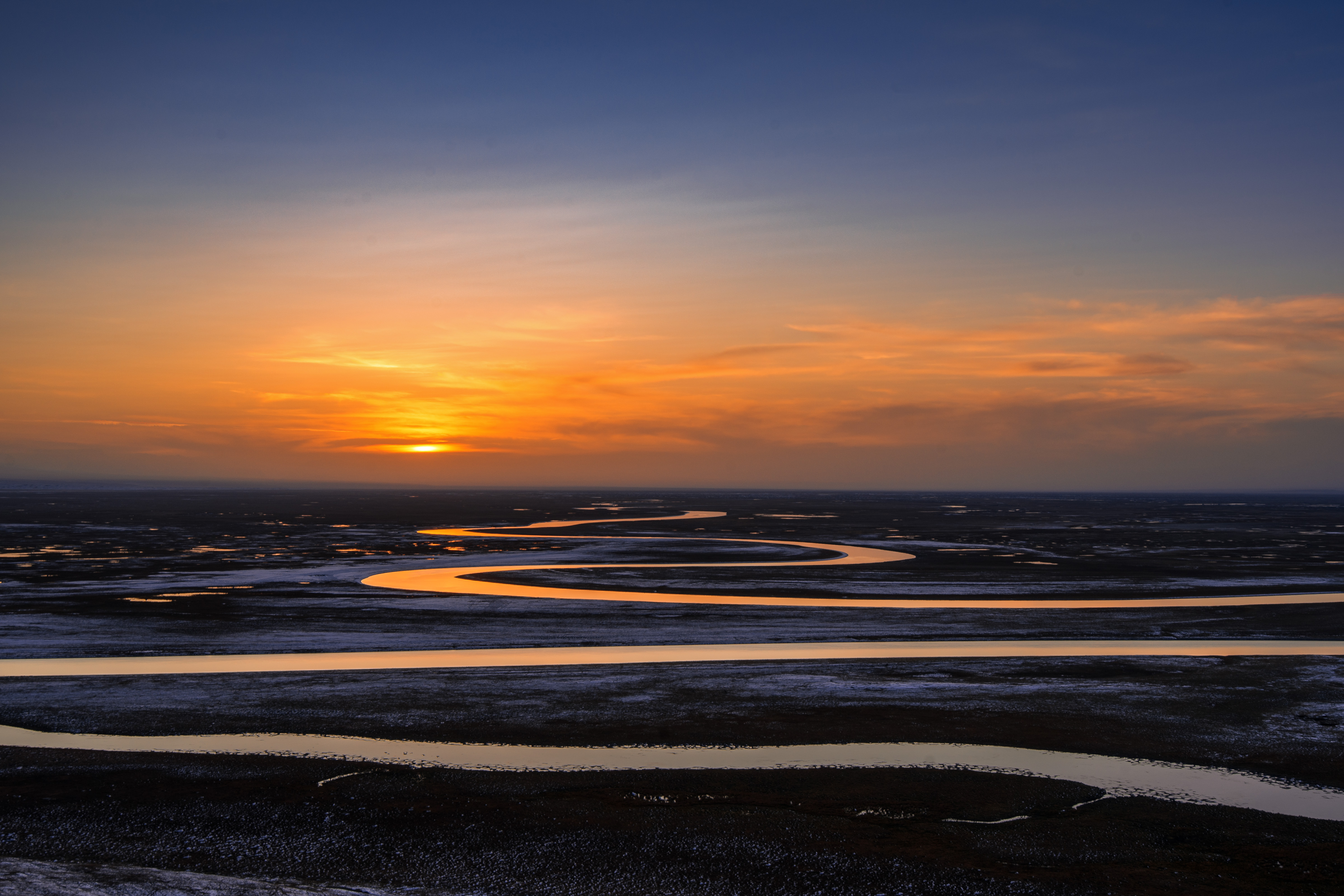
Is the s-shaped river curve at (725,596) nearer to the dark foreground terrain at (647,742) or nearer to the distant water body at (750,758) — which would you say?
the dark foreground terrain at (647,742)

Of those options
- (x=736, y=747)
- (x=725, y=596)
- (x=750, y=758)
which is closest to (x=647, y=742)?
(x=736, y=747)

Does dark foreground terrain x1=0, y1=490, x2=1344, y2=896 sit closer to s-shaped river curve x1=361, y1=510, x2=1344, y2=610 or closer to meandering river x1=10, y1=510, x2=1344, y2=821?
meandering river x1=10, y1=510, x2=1344, y2=821

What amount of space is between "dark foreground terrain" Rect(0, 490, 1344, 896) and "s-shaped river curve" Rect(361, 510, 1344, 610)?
1111 millimetres

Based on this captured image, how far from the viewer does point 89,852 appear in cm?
750

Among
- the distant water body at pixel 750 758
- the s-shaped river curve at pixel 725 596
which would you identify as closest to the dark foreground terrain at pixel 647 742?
the distant water body at pixel 750 758

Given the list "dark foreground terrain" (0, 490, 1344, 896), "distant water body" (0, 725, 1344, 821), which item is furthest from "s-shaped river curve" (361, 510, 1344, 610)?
"distant water body" (0, 725, 1344, 821)

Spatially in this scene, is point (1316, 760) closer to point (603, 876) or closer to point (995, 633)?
point (603, 876)

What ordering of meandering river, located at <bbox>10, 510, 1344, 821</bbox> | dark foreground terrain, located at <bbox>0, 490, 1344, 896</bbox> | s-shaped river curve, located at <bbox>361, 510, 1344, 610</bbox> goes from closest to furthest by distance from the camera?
dark foreground terrain, located at <bbox>0, 490, 1344, 896</bbox>
meandering river, located at <bbox>10, 510, 1344, 821</bbox>
s-shaped river curve, located at <bbox>361, 510, 1344, 610</bbox>

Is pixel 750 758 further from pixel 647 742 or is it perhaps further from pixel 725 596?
pixel 725 596

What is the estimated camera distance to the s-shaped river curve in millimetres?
24234

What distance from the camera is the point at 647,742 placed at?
1098 cm

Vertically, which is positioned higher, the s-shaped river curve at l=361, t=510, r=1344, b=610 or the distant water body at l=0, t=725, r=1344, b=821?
the distant water body at l=0, t=725, r=1344, b=821

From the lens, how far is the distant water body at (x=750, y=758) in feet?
31.0

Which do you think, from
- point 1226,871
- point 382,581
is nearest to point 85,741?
point 1226,871
